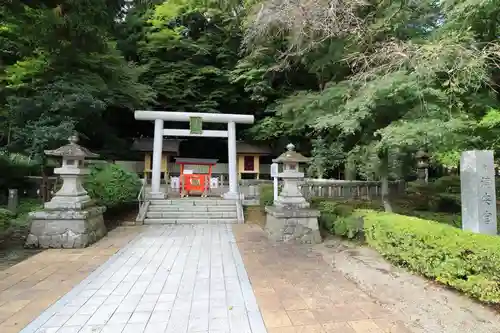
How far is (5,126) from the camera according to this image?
13.0 m

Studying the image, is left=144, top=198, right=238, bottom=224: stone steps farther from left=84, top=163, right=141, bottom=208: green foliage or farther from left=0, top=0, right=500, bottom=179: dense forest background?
left=0, top=0, right=500, bottom=179: dense forest background

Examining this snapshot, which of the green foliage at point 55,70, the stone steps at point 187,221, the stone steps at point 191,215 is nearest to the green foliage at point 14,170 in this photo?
the green foliage at point 55,70

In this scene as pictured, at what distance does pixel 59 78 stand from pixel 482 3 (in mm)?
13043

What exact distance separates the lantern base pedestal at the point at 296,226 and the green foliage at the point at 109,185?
17.3 ft

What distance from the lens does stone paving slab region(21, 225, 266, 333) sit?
3.18 metres

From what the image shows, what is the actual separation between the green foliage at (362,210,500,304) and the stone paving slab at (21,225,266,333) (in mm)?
2578

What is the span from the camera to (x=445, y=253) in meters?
4.09

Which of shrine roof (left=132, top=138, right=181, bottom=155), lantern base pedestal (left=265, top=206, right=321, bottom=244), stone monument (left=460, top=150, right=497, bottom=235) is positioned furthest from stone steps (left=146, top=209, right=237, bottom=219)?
shrine roof (left=132, top=138, right=181, bottom=155)

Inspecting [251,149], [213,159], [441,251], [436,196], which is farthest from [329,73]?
[213,159]

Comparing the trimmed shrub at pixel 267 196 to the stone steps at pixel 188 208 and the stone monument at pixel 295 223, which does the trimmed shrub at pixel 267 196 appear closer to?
the stone steps at pixel 188 208

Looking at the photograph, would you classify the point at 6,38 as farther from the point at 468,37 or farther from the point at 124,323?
the point at 468,37

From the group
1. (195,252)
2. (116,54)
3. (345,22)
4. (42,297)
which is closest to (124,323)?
(42,297)

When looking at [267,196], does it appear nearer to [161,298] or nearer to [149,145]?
[161,298]

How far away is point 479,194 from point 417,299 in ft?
6.14
